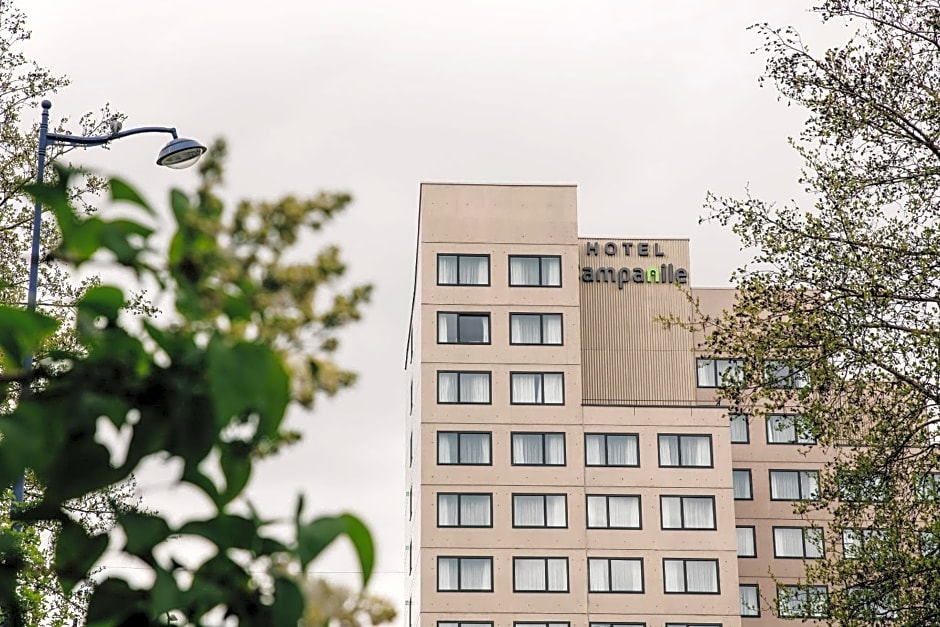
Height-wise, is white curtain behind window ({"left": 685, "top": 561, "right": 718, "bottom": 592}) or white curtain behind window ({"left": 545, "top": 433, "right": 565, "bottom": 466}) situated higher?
white curtain behind window ({"left": 545, "top": 433, "right": 565, "bottom": 466})

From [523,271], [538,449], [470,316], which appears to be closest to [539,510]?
[538,449]

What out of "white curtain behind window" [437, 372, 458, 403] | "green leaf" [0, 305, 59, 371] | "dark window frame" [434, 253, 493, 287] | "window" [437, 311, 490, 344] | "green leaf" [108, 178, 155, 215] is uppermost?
"dark window frame" [434, 253, 493, 287]

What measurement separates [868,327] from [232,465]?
20422 mm

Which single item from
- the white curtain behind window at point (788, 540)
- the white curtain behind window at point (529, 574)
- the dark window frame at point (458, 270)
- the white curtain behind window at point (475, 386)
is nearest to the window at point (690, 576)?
the white curtain behind window at point (529, 574)

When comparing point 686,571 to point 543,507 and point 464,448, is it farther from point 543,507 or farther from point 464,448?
point 464,448

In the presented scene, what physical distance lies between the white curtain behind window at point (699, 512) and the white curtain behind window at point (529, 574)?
7.66m

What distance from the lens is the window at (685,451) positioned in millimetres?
71938

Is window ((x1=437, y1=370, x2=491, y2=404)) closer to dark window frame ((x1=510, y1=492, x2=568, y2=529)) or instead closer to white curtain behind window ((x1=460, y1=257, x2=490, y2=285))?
white curtain behind window ((x1=460, y1=257, x2=490, y2=285))

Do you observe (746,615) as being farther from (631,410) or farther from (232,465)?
(232,465)

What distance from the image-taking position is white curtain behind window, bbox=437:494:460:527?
69688 mm

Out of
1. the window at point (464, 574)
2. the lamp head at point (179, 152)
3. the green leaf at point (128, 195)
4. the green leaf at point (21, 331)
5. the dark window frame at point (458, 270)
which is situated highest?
the dark window frame at point (458, 270)

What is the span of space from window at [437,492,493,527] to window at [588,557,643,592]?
5.49 meters

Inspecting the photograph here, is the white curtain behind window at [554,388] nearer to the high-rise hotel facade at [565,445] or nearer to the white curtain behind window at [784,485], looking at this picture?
the high-rise hotel facade at [565,445]

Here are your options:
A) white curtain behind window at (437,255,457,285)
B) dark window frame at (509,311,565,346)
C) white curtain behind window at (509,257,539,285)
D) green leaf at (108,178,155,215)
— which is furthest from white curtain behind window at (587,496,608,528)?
green leaf at (108,178,155,215)
